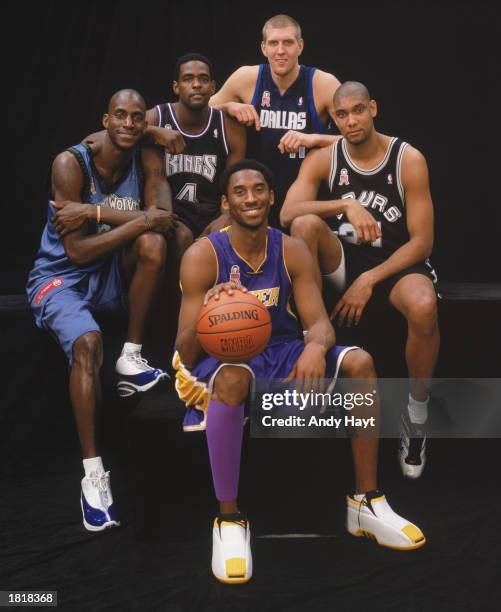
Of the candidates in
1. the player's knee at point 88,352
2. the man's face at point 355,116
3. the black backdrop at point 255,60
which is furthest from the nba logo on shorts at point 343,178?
the black backdrop at point 255,60

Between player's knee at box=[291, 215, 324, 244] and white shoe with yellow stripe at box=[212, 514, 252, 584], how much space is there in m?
0.99

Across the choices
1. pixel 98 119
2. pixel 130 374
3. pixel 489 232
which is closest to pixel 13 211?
pixel 98 119

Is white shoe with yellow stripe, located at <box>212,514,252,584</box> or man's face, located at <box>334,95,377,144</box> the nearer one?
white shoe with yellow stripe, located at <box>212,514,252,584</box>

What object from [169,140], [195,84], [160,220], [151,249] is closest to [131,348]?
[151,249]

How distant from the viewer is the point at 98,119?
14.0 feet

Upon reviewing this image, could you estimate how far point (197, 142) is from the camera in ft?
11.4

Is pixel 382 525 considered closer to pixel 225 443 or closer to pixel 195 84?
pixel 225 443

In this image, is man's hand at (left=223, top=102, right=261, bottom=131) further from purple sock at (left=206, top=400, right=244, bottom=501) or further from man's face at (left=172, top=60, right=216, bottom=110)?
purple sock at (left=206, top=400, right=244, bottom=501)

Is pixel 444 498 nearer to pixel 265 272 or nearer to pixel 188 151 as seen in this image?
pixel 265 272

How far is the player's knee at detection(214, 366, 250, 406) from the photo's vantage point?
2.39 metres

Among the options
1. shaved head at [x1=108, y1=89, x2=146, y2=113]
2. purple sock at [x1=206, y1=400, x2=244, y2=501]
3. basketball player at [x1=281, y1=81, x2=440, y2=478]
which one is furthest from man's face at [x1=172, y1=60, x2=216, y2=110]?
purple sock at [x1=206, y1=400, x2=244, y2=501]

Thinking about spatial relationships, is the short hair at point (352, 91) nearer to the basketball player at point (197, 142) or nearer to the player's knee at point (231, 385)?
the basketball player at point (197, 142)

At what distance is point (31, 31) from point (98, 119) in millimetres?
584

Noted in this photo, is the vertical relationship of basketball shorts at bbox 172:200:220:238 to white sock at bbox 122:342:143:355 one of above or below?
above
